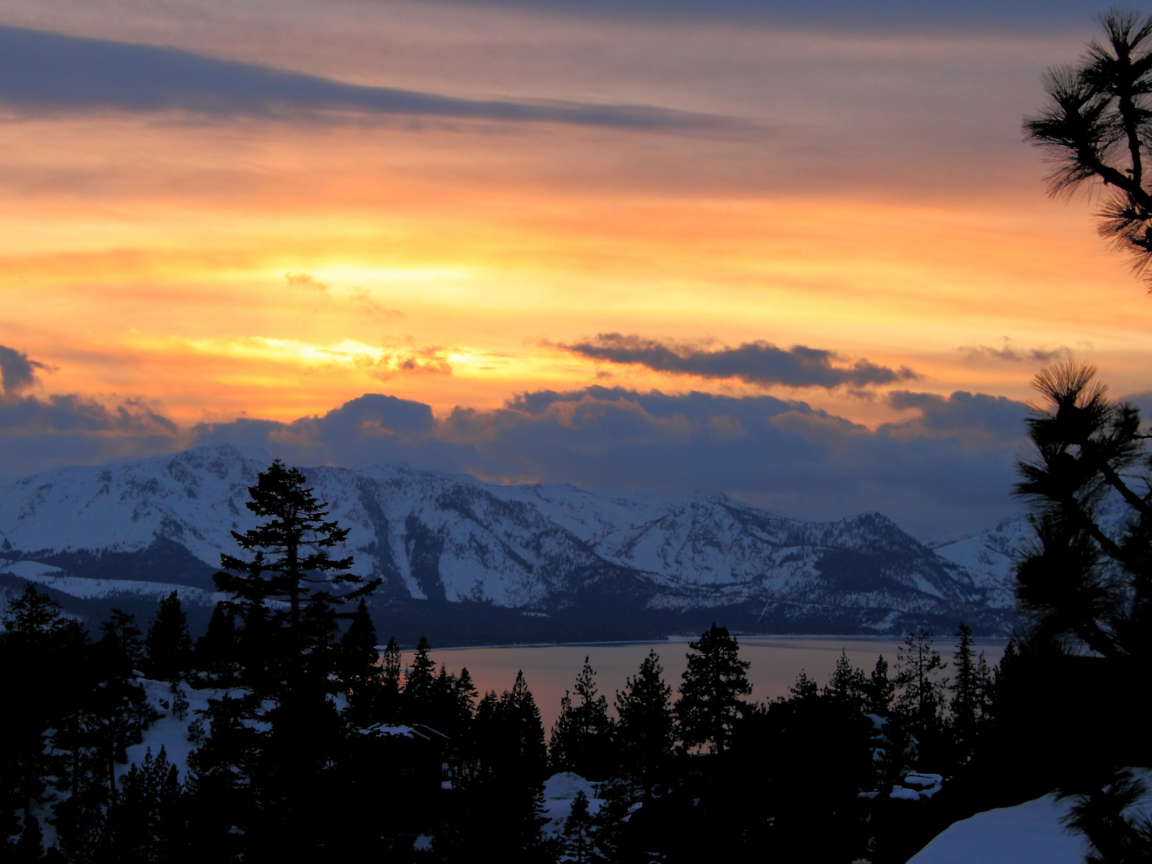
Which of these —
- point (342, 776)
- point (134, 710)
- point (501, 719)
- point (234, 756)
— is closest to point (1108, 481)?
point (342, 776)

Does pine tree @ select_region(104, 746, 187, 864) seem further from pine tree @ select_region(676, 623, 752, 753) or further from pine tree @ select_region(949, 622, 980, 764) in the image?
pine tree @ select_region(949, 622, 980, 764)

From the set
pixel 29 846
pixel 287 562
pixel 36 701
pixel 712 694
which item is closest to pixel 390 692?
pixel 36 701

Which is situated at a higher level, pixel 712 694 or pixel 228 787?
pixel 712 694

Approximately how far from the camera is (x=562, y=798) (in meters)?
63.3

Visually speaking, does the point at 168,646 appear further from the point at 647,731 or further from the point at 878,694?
the point at 878,694

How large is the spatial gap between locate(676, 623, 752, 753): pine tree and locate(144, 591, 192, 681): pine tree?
50312mm

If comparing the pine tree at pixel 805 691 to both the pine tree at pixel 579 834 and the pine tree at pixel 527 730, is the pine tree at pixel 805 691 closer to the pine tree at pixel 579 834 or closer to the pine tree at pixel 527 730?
the pine tree at pixel 579 834

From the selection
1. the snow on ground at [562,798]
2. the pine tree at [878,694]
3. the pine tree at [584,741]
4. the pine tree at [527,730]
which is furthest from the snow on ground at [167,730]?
the pine tree at [878,694]

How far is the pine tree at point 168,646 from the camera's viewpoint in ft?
287

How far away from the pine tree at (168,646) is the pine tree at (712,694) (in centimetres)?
5031

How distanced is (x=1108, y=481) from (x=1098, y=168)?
9.14 feet

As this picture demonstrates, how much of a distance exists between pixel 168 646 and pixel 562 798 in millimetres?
46937

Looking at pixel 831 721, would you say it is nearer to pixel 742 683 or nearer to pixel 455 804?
pixel 742 683

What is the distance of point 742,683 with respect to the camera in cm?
4994
